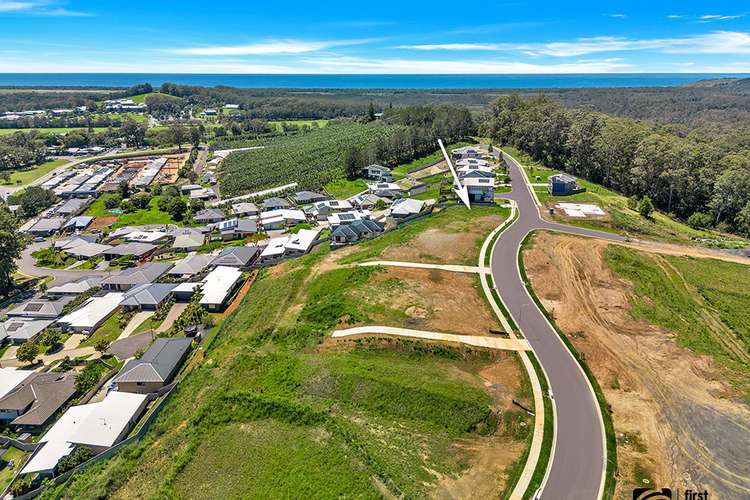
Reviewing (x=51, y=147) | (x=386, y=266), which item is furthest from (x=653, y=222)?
(x=51, y=147)

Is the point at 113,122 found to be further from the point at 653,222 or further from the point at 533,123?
the point at 653,222

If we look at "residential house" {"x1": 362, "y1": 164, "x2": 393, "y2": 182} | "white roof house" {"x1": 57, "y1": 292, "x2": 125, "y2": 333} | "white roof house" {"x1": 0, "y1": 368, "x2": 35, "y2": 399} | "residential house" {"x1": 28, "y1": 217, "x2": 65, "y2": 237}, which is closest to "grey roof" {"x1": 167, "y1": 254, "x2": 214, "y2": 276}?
"white roof house" {"x1": 57, "y1": 292, "x2": 125, "y2": 333}

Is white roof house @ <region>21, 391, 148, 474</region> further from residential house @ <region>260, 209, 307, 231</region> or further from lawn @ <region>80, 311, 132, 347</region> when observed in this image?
residential house @ <region>260, 209, 307, 231</region>

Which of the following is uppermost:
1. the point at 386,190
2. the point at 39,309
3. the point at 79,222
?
the point at 386,190

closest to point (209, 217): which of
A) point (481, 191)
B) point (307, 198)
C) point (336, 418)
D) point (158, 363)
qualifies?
point (307, 198)

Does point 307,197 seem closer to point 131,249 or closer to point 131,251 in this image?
point 131,249

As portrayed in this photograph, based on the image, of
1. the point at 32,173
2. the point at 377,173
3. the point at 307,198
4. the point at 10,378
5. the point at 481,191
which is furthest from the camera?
the point at 32,173

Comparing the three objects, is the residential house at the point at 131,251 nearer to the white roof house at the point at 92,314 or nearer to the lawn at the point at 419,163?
the white roof house at the point at 92,314
